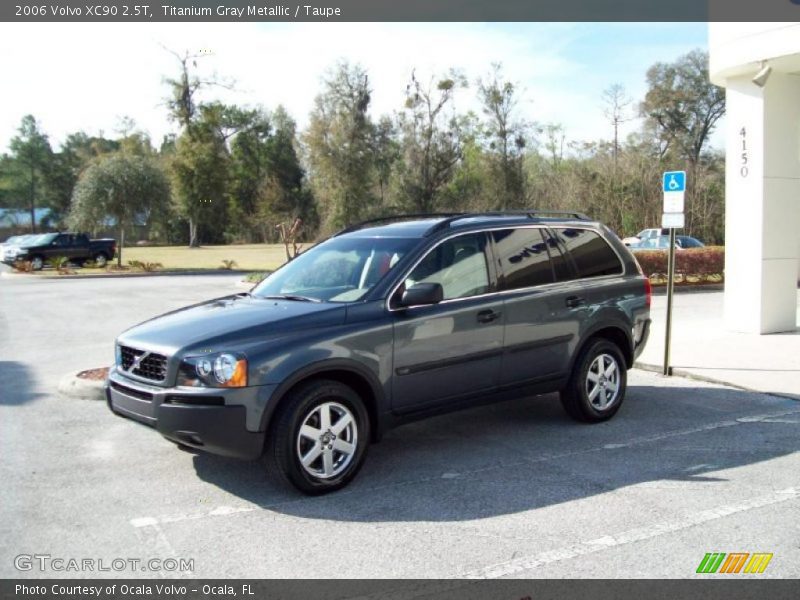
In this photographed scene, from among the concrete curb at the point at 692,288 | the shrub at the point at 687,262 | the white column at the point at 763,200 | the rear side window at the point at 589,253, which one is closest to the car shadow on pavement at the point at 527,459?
the rear side window at the point at 589,253

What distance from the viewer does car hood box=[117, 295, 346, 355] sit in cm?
491

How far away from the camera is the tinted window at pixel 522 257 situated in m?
6.27

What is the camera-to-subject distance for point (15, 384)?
8.83 m

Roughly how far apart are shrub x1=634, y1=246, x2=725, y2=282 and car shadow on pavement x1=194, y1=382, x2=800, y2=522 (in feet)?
49.5

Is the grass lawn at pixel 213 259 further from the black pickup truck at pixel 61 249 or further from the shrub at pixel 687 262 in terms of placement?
the shrub at pixel 687 262

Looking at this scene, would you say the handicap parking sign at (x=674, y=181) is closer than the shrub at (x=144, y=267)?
Yes

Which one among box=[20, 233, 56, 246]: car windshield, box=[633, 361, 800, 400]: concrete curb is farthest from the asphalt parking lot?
box=[20, 233, 56, 246]: car windshield

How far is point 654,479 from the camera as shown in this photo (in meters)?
5.36

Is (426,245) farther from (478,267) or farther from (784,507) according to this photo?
(784,507)

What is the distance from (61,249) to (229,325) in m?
32.2

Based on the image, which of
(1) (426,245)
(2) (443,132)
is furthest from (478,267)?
(2) (443,132)

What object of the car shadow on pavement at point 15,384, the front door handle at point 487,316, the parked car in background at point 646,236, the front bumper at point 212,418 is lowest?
the car shadow on pavement at point 15,384

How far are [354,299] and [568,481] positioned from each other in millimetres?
1981

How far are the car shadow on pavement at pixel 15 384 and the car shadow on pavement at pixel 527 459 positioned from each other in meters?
3.19
